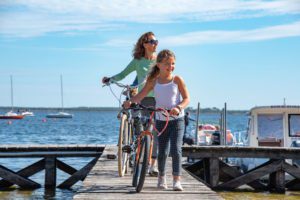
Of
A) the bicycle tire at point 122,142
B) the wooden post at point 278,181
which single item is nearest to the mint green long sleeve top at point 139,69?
the bicycle tire at point 122,142

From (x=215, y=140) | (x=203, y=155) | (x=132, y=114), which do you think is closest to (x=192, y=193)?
(x=132, y=114)

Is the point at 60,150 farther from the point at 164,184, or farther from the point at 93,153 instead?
the point at 164,184

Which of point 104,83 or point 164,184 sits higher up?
point 104,83

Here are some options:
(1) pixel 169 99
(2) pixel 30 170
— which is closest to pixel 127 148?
(1) pixel 169 99

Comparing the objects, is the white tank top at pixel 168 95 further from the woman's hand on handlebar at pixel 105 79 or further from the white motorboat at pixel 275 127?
the white motorboat at pixel 275 127

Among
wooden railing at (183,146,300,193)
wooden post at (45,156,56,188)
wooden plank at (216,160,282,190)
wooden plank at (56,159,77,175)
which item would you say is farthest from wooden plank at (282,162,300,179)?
wooden post at (45,156,56,188)

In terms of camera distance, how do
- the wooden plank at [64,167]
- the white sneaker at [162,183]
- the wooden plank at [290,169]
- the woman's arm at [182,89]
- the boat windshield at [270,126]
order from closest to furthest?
the woman's arm at [182,89], the white sneaker at [162,183], the wooden plank at [290,169], the wooden plank at [64,167], the boat windshield at [270,126]

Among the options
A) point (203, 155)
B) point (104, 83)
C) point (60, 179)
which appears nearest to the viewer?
point (104, 83)

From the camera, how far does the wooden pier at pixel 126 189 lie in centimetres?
688

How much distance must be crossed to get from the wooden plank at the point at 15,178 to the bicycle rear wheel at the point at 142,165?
7197mm

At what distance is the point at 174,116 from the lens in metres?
7.04

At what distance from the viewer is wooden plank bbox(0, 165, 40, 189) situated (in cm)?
1402

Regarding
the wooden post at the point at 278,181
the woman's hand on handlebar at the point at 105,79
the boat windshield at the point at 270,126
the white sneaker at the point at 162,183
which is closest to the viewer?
the white sneaker at the point at 162,183

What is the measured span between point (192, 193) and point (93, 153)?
713 cm
